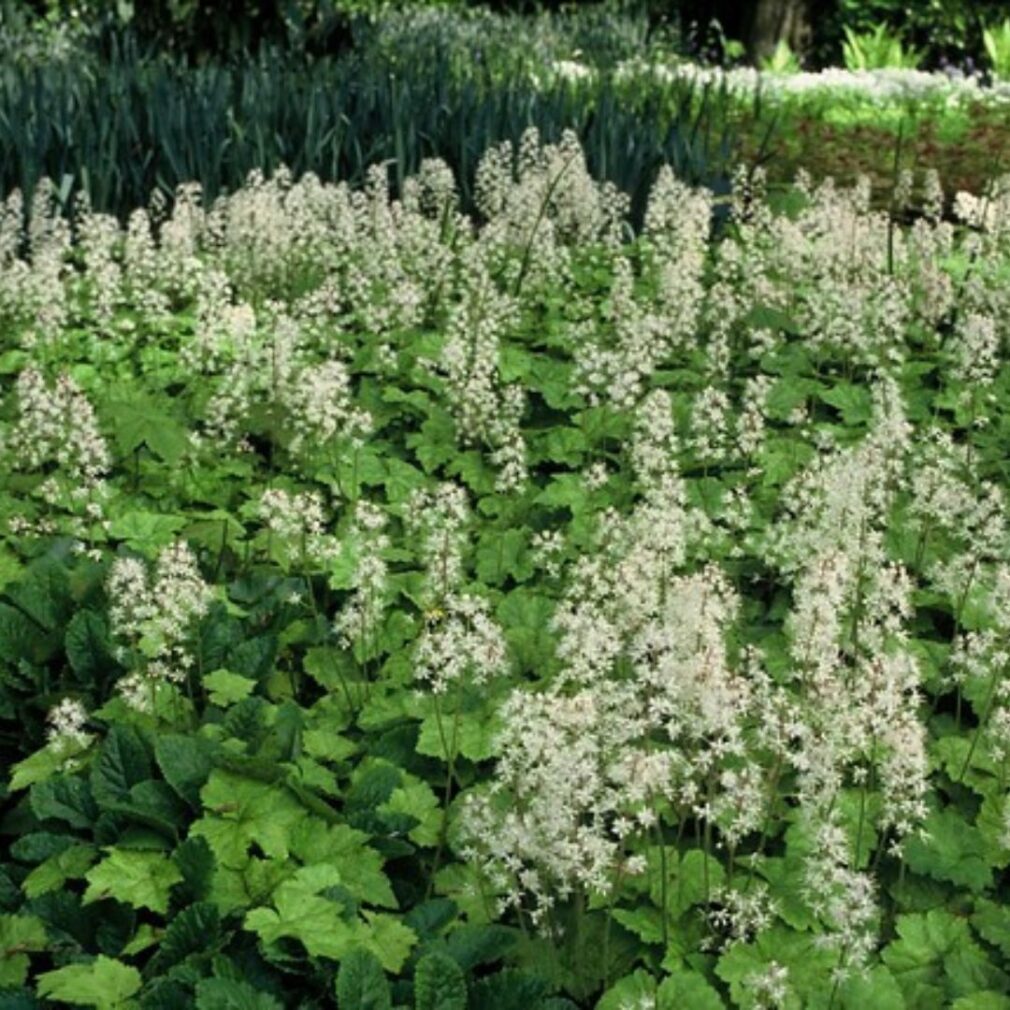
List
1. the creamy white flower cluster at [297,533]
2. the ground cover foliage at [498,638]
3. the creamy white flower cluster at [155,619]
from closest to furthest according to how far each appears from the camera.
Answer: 1. the ground cover foliage at [498,638]
2. the creamy white flower cluster at [155,619]
3. the creamy white flower cluster at [297,533]

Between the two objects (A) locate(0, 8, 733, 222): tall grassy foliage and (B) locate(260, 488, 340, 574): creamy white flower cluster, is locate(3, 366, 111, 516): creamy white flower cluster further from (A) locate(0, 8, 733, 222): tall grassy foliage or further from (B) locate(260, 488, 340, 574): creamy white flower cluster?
(A) locate(0, 8, 733, 222): tall grassy foliage

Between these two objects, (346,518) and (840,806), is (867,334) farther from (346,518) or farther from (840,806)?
(840,806)

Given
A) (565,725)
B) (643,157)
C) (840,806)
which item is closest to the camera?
(565,725)

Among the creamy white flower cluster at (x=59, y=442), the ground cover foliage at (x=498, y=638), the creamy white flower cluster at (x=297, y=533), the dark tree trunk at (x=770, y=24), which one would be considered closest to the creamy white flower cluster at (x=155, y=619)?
the ground cover foliage at (x=498, y=638)

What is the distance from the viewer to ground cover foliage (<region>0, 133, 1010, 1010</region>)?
352 centimetres

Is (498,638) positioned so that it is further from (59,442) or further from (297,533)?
(59,442)

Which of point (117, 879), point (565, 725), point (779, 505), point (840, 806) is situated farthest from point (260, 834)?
point (779, 505)

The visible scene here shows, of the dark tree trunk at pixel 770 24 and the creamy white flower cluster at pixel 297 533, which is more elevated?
the creamy white flower cluster at pixel 297 533

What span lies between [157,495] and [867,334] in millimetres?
3438

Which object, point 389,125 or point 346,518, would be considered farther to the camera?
point 389,125

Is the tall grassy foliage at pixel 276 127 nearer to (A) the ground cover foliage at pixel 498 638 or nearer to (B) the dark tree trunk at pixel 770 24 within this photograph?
(A) the ground cover foliage at pixel 498 638

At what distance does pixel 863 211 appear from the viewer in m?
9.25

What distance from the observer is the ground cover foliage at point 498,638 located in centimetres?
352

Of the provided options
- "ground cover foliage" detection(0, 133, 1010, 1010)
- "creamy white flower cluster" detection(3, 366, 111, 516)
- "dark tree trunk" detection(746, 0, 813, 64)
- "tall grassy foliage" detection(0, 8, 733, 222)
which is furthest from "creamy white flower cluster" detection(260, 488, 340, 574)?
"dark tree trunk" detection(746, 0, 813, 64)
